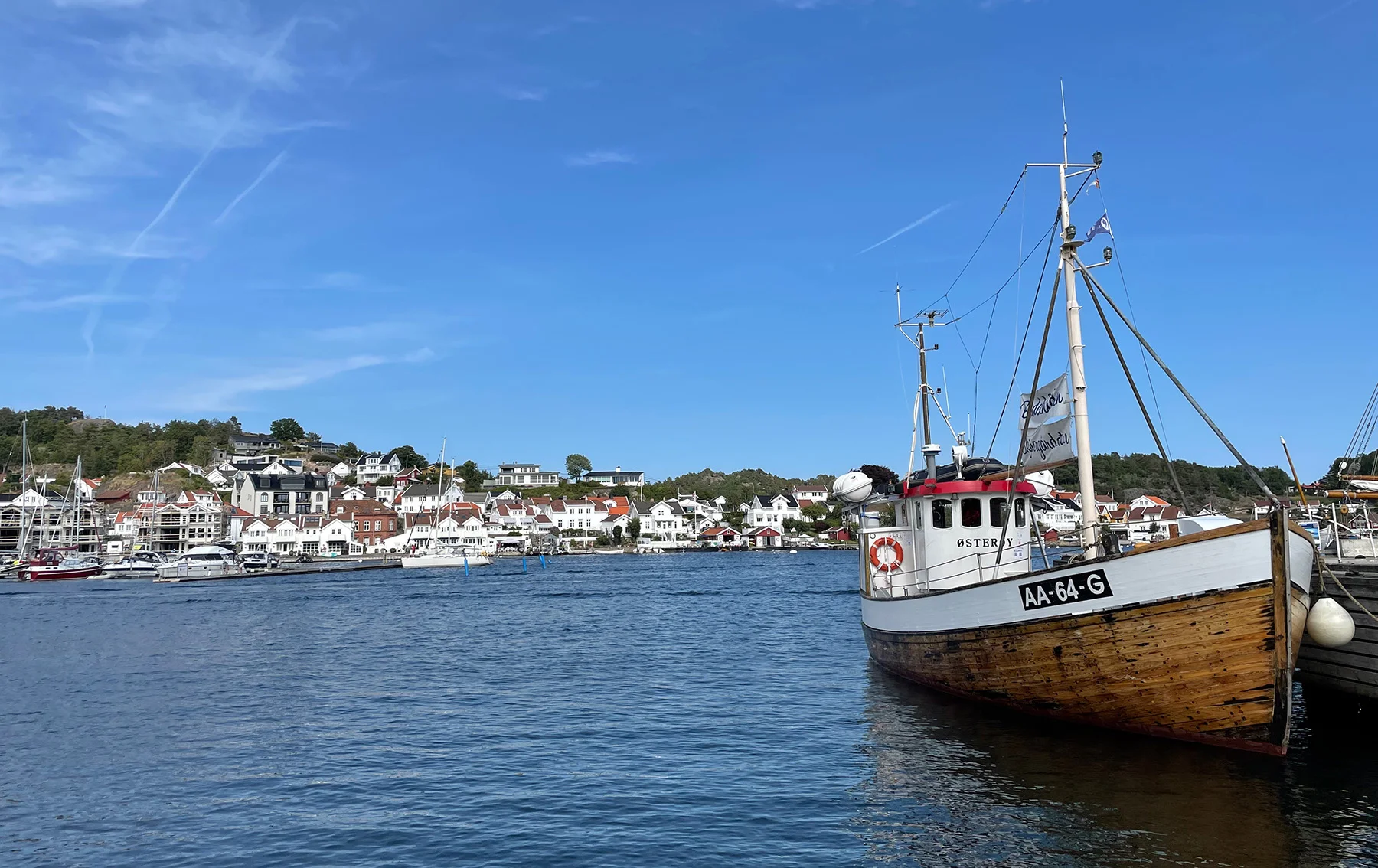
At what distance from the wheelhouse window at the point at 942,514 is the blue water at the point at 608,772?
157 inches

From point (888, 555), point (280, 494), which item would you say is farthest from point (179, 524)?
point (888, 555)

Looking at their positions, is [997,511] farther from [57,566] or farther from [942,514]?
[57,566]

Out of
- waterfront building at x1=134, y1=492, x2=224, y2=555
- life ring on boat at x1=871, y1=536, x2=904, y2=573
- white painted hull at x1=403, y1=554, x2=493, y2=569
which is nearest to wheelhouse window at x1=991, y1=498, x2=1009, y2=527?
life ring on boat at x1=871, y1=536, x2=904, y2=573

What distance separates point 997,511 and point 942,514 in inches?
49.4

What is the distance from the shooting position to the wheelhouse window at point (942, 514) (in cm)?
2216

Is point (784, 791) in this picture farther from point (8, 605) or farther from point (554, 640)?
point (8, 605)

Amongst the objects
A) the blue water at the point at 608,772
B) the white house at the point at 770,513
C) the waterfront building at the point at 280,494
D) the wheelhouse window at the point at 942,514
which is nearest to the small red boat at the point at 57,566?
the waterfront building at the point at 280,494

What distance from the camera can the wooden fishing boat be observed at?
1389cm

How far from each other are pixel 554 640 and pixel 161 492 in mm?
133300

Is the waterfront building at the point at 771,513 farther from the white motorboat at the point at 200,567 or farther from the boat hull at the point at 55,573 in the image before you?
the boat hull at the point at 55,573

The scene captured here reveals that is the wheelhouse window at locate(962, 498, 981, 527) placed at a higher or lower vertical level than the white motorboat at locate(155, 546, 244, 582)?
higher

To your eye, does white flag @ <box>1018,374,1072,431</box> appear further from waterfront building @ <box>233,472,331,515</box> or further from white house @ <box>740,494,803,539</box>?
waterfront building @ <box>233,472,331,515</box>

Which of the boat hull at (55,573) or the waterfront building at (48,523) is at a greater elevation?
the waterfront building at (48,523)

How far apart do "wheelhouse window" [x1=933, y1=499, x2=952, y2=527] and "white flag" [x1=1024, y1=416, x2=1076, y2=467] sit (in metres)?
3.21
